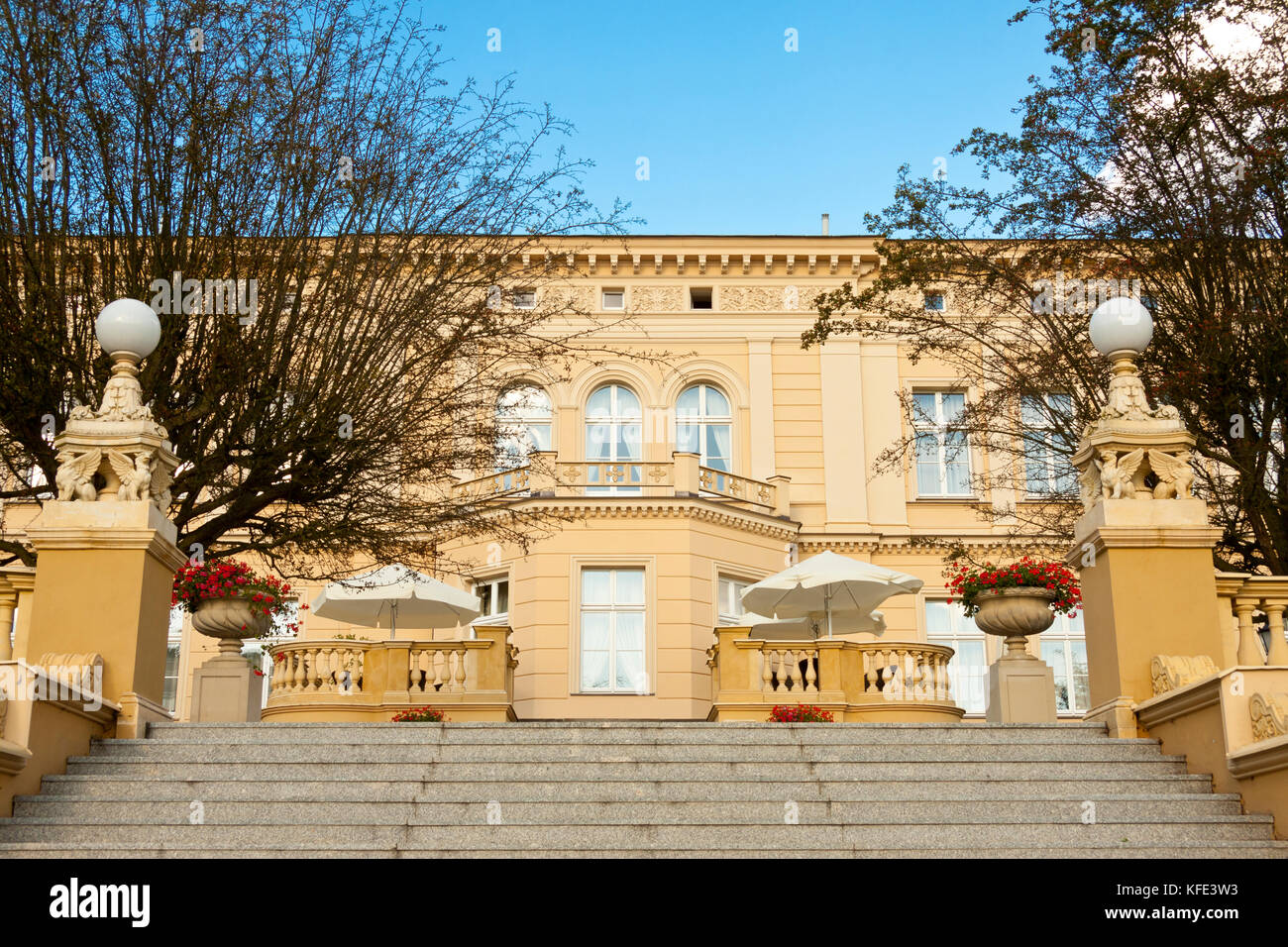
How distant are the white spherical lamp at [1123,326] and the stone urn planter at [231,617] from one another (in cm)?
1083

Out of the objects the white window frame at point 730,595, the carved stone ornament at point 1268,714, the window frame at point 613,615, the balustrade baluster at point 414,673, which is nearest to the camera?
the carved stone ornament at point 1268,714

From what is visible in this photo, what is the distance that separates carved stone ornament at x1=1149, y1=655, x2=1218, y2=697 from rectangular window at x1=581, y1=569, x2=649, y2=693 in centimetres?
1675

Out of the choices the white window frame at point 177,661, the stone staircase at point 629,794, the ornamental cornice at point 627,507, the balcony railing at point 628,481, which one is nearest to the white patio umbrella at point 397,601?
the ornamental cornice at point 627,507

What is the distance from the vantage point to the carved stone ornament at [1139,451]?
1018 centimetres

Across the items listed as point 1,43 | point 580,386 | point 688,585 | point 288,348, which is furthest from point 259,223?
point 580,386

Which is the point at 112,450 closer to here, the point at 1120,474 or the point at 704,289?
the point at 1120,474

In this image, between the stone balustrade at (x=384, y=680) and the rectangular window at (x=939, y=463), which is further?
the rectangular window at (x=939, y=463)

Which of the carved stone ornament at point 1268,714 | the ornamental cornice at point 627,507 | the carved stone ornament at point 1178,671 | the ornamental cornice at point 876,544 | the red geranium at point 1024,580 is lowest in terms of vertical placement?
the carved stone ornament at point 1268,714

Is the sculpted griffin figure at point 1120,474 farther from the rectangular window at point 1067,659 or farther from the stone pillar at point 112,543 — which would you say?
the rectangular window at point 1067,659

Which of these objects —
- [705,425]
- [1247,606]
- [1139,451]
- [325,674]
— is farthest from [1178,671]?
[705,425]

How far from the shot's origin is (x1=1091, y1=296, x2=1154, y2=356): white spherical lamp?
10.3 metres

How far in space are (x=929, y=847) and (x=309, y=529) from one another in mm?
9742
